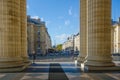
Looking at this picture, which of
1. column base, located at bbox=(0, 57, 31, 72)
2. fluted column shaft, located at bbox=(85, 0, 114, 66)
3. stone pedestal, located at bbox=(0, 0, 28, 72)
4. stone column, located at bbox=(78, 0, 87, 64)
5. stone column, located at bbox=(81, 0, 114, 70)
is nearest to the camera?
column base, located at bbox=(0, 57, 31, 72)

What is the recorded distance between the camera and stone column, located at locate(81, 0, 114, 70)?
24.2 meters

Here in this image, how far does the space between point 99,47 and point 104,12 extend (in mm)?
3506

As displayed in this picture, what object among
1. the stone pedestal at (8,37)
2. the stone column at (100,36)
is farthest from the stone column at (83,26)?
the stone pedestal at (8,37)

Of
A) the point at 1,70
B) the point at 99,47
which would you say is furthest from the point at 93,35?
the point at 1,70

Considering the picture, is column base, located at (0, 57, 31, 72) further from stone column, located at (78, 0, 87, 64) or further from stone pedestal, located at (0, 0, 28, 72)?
stone column, located at (78, 0, 87, 64)

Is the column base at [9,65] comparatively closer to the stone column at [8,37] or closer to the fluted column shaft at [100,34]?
the stone column at [8,37]

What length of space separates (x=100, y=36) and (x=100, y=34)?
207mm

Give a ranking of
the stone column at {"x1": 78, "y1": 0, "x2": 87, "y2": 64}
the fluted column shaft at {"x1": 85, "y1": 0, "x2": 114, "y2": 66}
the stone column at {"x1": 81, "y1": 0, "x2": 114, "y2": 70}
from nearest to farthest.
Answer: the stone column at {"x1": 81, "y1": 0, "x2": 114, "y2": 70} → the fluted column shaft at {"x1": 85, "y1": 0, "x2": 114, "y2": 66} → the stone column at {"x1": 78, "y1": 0, "x2": 87, "y2": 64}

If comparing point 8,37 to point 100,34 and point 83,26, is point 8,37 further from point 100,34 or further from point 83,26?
point 83,26

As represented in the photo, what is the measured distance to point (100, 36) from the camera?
24.4 meters

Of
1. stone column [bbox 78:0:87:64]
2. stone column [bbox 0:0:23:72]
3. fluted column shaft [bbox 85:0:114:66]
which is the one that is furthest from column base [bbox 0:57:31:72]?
stone column [bbox 78:0:87:64]

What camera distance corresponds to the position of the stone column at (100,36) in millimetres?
24203

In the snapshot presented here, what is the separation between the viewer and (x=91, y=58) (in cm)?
2458

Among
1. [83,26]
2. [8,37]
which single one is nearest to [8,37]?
[8,37]
